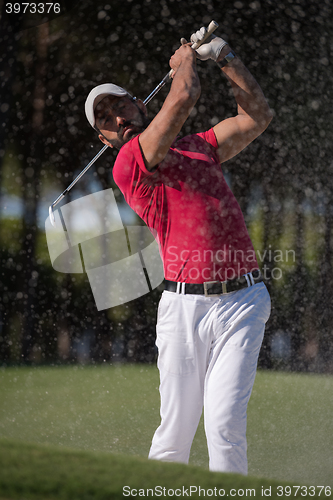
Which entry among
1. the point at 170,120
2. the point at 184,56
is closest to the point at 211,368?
the point at 170,120

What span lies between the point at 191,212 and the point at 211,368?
0.49m

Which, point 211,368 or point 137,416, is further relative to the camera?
point 137,416

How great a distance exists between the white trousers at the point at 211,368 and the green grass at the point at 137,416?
0.38 meters

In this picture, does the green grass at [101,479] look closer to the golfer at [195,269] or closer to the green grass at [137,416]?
the golfer at [195,269]

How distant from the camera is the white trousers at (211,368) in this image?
Answer: 54.8 inches

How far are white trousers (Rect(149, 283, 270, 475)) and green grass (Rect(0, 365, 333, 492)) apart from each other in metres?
0.38

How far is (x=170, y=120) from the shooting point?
1.34 m

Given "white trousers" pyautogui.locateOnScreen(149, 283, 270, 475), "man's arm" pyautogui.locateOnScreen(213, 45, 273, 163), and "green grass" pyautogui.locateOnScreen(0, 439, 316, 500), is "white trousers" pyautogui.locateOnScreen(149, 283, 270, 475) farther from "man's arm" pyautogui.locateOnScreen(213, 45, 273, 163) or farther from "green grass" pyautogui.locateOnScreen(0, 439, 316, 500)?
"man's arm" pyautogui.locateOnScreen(213, 45, 273, 163)

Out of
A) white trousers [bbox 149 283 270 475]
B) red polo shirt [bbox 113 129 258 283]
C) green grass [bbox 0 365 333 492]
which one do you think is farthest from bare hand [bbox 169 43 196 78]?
green grass [bbox 0 365 333 492]

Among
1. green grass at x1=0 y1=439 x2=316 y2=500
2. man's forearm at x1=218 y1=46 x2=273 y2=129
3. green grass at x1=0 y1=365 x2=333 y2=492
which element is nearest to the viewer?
green grass at x1=0 y1=439 x2=316 y2=500

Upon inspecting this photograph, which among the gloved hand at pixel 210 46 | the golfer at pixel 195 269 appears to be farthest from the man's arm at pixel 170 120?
the gloved hand at pixel 210 46

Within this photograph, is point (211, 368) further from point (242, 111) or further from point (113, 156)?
point (113, 156)

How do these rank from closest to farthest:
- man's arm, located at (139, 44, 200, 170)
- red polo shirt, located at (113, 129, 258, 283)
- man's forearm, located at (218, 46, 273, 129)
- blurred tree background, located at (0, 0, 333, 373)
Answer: man's arm, located at (139, 44, 200, 170) → red polo shirt, located at (113, 129, 258, 283) → man's forearm, located at (218, 46, 273, 129) → blurred tree background, located at (0, 0, 333, 373)

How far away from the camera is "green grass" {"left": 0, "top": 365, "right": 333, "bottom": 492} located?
239 cm
